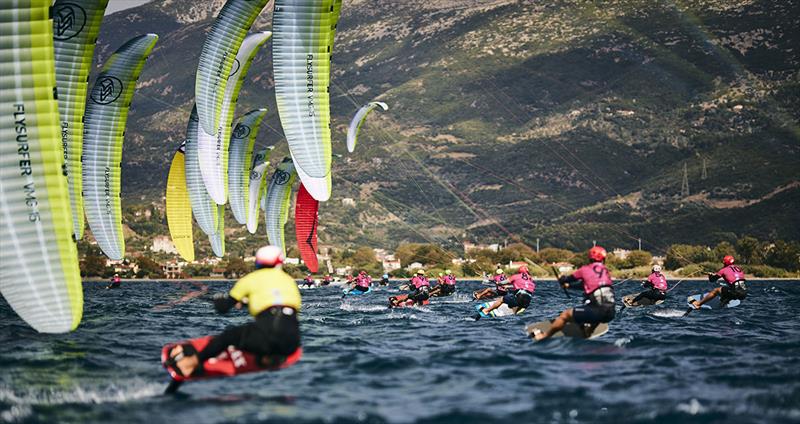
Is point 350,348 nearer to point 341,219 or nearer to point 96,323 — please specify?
point 96,323

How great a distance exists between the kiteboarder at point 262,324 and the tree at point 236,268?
13524 centimetres

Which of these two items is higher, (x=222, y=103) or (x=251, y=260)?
(x=222, y=103)

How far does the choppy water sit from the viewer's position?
11.3 m

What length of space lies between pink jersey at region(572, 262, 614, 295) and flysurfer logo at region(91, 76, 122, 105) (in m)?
15.7

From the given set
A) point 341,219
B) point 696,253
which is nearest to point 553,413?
point 696,253

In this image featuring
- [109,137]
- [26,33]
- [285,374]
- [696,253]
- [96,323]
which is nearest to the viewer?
[26,33]

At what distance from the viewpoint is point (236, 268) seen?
14650 centimetres

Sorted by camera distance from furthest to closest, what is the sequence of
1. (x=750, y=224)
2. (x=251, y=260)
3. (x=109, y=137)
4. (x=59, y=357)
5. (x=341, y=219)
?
(x=341, y=219) → (x=750, y=224) → (x=251, y=260) → (x=109, y=137) → (x=59, y=357)

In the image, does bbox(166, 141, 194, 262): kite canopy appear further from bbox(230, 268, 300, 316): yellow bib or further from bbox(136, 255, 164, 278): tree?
bbox(136, 255, 164, 278): tree

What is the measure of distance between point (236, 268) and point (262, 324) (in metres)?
136

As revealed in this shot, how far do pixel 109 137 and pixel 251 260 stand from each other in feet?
426

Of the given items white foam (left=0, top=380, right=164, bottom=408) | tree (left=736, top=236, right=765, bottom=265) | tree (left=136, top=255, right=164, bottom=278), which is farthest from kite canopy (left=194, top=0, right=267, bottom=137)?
tree (left=736, top=236, right=765, bottom=265)

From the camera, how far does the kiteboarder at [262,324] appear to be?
12430mm

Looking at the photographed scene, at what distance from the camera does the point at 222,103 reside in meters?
31.0
